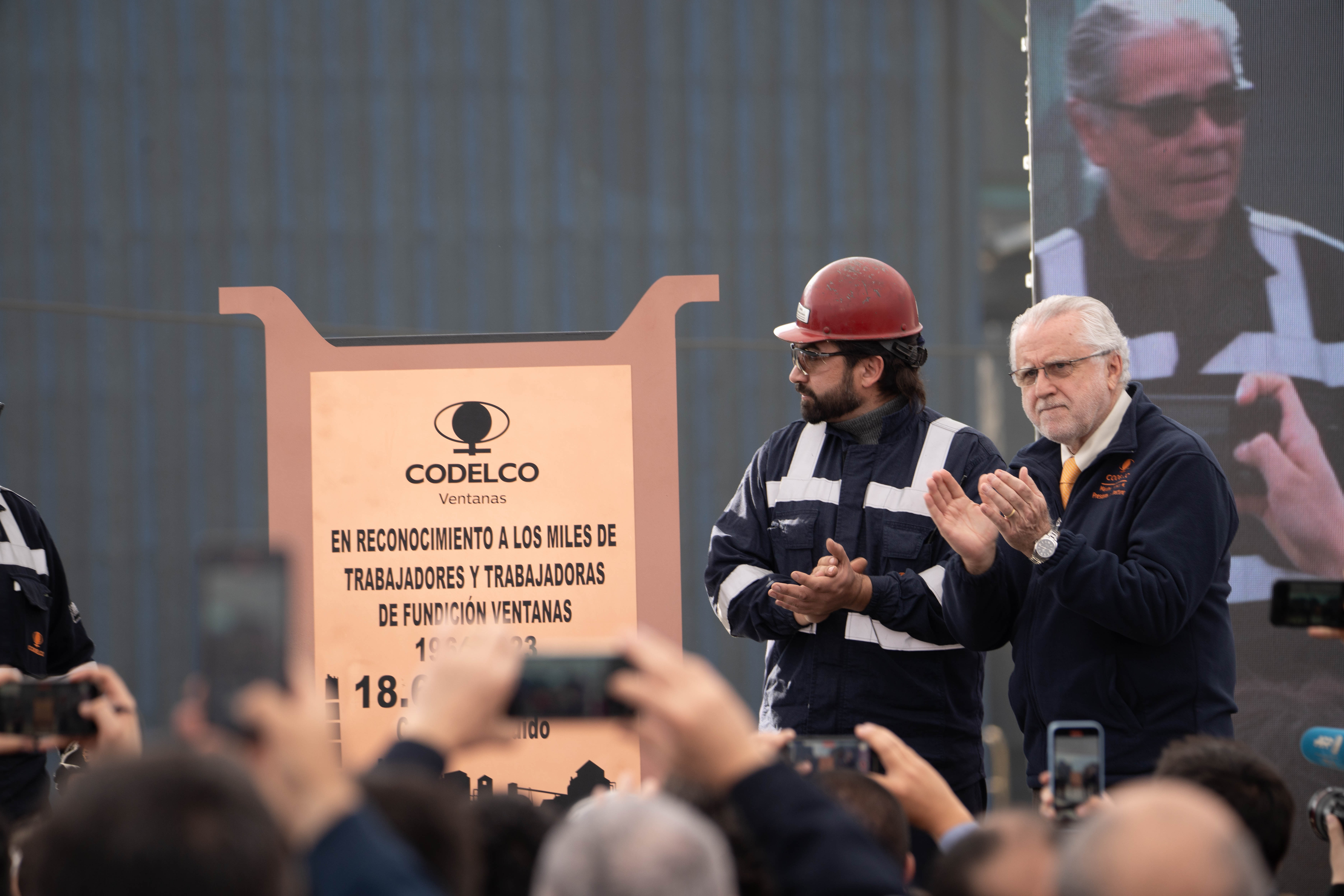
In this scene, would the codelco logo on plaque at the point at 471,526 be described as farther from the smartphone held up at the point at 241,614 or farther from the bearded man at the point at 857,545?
the smartphone held up at the point at 241,614

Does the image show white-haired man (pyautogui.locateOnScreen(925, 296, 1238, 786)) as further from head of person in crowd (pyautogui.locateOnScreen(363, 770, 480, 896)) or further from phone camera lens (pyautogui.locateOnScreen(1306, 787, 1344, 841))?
head of person in crowd (pyautogui.locateOnScreen(363, 770, 480, 896))

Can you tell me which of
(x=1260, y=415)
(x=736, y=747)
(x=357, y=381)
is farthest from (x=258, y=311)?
(x=1260, y=415)

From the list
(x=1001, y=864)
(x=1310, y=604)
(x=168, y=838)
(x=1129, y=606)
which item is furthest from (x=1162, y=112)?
(x=168, y=838)

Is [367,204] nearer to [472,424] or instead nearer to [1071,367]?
[472,424]

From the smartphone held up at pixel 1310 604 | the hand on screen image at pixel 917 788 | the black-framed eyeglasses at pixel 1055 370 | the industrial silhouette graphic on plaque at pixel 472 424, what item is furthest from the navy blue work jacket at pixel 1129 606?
the industrial silhouette graphic on plaque at pixel 472 424

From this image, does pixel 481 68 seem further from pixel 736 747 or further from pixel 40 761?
pixel 736 747

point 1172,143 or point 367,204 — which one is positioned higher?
point 367,204

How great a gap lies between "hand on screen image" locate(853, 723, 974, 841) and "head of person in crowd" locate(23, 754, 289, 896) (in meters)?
1.22

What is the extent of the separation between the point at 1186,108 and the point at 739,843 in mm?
4147

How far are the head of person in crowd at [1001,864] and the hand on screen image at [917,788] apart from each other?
20.9 inches

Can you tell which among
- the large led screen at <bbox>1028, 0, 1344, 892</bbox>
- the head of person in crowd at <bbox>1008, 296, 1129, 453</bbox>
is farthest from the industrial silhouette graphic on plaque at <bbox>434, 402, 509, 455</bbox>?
the large led screen at <bbox>1028, 0, 1344, 892</bbox>

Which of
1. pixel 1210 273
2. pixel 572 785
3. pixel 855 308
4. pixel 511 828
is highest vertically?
pixel 1210 273

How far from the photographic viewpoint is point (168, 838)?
1.24 metres

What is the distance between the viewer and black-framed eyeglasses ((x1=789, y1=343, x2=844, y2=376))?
3977 millimetres
